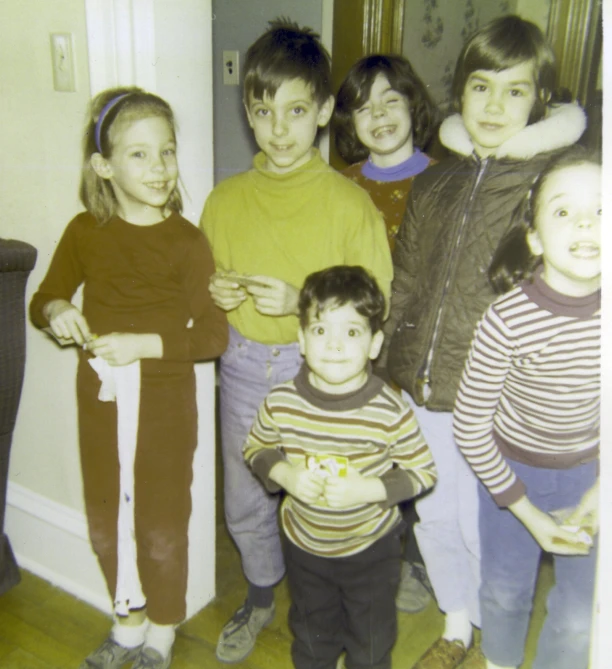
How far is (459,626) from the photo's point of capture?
3.59 feet

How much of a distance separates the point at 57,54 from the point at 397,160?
0.56 metres

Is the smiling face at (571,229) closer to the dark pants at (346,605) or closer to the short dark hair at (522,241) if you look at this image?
the short dark hair at (522,241)

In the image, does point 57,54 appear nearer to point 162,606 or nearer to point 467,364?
point 467,364

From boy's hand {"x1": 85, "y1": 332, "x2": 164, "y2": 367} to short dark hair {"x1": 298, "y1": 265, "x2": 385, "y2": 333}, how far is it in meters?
Result: 0.27

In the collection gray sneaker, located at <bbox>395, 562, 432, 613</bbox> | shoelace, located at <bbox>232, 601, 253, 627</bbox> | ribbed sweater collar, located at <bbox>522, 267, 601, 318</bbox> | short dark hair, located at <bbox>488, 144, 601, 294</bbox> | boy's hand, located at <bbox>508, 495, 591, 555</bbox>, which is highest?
short dark hair, located at <bbox>488, 144, 601, 294</bbox>

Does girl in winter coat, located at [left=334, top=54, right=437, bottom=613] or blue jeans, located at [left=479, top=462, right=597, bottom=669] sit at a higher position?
girl in winter coat, located at [left=334, top=54, right=437, bottom=613]

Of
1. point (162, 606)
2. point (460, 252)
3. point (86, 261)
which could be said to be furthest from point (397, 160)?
point (162, 606)

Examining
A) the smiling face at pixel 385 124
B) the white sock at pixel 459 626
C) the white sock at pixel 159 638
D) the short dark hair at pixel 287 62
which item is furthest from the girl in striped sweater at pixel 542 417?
the white sock at pixel 159 638

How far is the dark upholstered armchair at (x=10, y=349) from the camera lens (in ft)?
3.97

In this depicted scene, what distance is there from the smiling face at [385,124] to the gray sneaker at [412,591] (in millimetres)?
739

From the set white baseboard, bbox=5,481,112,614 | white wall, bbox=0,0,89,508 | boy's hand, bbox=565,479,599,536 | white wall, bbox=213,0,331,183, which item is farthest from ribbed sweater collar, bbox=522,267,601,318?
white baseboard, bbox=5,481,112,614

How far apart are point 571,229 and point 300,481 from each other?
1.50 ft

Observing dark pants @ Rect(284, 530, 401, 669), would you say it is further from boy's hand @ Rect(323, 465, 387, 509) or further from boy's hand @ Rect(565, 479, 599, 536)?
boy's hand @ Rect(565, 479, 599, 536)

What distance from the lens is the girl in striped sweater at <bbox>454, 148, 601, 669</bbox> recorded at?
31.5 inches
